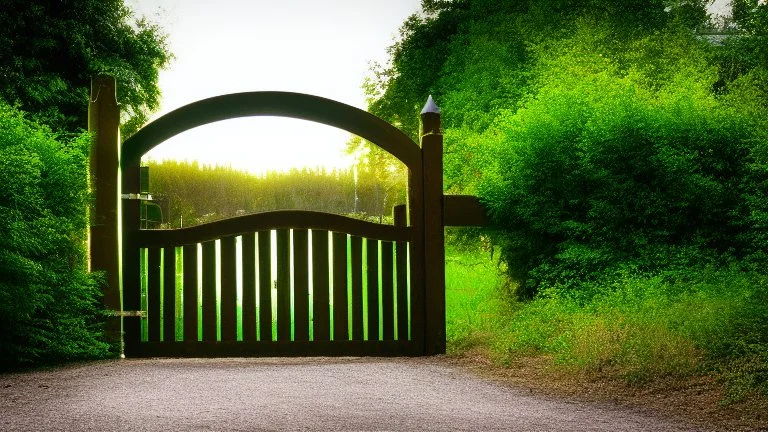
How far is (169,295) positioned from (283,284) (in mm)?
1183

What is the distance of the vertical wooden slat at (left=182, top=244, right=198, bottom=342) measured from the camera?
769cm

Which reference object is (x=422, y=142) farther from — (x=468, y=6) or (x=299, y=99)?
(x=468, y=6)

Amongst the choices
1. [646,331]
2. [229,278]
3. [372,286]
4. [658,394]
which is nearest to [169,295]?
[229,278]

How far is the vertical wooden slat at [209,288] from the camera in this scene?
767 centimetres

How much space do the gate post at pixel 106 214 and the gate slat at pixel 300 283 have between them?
1.81 meters

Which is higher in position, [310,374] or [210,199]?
[210,199]

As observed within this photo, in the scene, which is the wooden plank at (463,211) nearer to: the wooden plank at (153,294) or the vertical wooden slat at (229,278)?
the vertical wooden slat at (229,278)

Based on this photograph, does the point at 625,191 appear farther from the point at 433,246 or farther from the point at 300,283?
the point at 300,283

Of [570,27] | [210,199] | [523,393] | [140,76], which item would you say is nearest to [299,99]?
[523,393]

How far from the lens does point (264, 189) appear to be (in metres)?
36.9

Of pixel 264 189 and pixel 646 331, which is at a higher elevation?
pixel 264 189

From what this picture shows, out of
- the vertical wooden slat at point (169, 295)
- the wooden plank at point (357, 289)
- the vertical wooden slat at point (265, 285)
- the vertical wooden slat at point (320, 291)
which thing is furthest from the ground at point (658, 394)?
the vertical wooden slat at point (169, 295)

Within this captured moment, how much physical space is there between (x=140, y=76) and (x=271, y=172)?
55.4ft

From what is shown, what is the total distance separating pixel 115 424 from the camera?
4484mm
